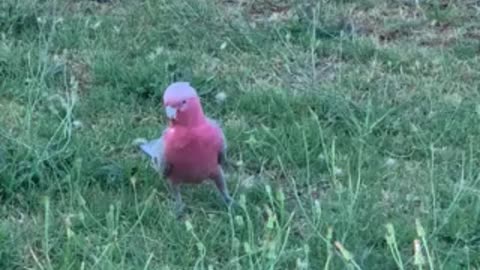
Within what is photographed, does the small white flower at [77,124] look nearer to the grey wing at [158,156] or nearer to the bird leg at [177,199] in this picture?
the grey wing at [158,156]

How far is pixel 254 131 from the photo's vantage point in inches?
157

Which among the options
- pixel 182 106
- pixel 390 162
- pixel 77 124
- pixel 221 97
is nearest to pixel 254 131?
pixel 221 97

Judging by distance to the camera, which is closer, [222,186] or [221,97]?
[222,186]

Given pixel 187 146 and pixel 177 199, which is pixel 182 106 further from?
pixel 177 199

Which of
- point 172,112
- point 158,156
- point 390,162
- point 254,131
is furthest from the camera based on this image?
point 254,131

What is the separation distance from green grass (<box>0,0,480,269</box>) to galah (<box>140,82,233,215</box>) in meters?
0.09

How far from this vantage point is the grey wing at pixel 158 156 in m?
3.41

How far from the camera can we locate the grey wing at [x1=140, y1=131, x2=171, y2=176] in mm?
3414

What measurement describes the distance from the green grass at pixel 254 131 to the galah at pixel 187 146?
0.09 m

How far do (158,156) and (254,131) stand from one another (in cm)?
61

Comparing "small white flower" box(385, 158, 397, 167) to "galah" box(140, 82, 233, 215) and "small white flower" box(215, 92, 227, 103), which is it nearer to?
"galah" box(140, 82, 233, 215)

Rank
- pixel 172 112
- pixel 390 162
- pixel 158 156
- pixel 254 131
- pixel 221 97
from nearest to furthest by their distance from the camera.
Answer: pixel 172 112, pixel 158 156, pixel 390 162, pixel 254 131, pixel 221 97

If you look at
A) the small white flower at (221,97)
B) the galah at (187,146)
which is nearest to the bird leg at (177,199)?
the galah at (187,146)

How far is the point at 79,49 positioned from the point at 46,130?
85cm
